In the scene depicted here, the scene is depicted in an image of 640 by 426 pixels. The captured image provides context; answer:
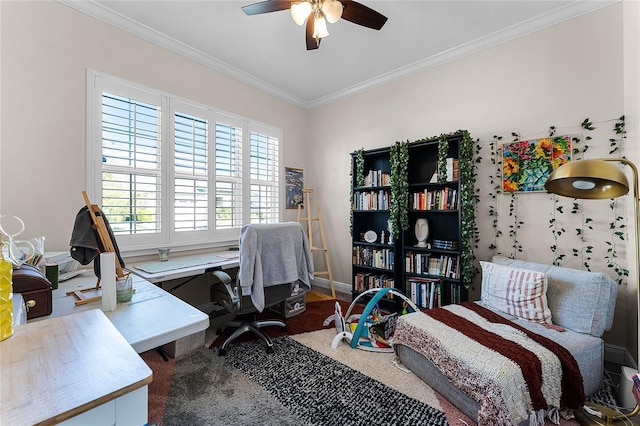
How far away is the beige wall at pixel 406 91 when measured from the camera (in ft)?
6.73

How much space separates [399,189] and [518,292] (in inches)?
58.9

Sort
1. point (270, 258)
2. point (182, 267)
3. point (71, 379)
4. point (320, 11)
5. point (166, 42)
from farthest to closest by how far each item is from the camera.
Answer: point (166, 42)
point (182, 267)
point (270, 258)
point (320, 11)
point (71, 379)

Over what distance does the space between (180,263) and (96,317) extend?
5.81 ft

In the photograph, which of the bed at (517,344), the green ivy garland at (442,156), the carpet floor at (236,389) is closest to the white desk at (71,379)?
the carpet floor at (236,389)

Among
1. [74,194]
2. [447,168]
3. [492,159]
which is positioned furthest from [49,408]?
[492,159]

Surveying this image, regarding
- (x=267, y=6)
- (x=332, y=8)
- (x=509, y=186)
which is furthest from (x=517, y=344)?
Answer: (x=267, y=6)

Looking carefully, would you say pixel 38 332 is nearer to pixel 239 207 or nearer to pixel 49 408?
pixel 49 408

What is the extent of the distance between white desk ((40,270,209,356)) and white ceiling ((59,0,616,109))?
2454 millimetres

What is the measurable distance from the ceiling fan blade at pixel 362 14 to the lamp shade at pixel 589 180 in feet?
5.35

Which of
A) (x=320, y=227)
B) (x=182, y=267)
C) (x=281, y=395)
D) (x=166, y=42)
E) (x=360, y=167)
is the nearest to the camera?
(x=281, y=395)

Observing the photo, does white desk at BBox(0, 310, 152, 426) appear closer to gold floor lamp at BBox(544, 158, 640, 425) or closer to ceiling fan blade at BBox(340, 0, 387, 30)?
gold floor lamp at BBox(544, 158, 640, 425)

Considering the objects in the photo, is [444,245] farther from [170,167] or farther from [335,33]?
[170,167]

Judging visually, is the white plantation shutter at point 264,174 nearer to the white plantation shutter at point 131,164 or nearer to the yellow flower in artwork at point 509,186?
the white plantation shutter at point 131,164

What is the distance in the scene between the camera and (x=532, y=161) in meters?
2.55
